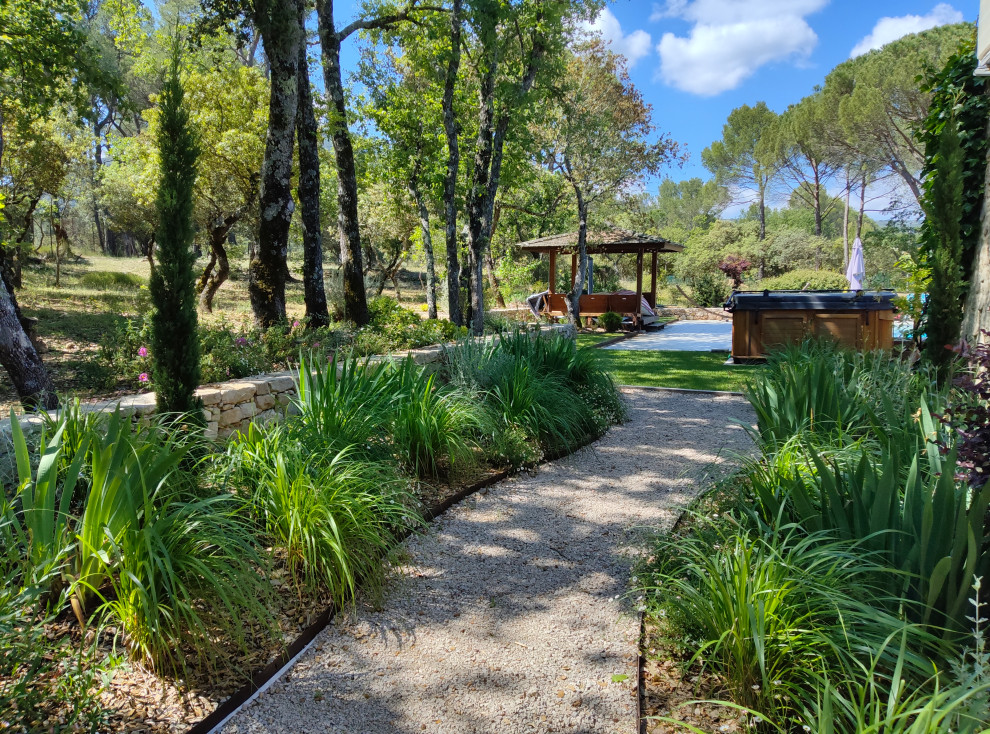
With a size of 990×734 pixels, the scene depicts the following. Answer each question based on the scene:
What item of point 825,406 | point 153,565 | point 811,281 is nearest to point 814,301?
point 825,406

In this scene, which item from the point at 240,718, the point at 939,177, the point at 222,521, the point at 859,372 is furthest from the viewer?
the point at 939,177

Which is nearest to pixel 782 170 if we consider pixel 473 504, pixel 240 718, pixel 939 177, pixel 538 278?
pixel 538 278

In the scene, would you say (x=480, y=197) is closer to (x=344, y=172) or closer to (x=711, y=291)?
(x=344, y=172)

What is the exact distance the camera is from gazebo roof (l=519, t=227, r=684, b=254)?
54.4 feet

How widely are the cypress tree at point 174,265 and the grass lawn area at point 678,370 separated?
428 cm

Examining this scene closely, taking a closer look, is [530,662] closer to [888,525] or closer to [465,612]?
[465,612]

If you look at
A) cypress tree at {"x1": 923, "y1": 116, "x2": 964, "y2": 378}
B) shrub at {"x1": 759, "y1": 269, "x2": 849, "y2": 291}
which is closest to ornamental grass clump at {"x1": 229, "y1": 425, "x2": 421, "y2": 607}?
cypress tree at {"x1": 923, "y1": 116, "x2": 964, "y2": 378}

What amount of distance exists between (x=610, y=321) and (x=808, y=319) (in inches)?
263

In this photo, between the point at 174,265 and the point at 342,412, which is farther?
the point at 342,412

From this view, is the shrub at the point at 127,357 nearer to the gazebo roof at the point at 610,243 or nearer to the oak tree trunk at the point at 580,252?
the oak tree trunk at the point at 580,252

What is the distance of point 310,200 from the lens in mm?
7336

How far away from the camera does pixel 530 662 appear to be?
7.97ft

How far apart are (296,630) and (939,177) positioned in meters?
5.98

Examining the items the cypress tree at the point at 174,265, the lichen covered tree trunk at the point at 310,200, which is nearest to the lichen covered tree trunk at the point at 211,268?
the lichen covered tree trunk at the point at 310,200
